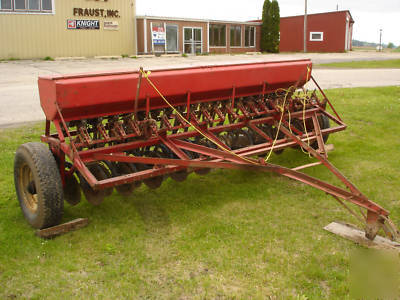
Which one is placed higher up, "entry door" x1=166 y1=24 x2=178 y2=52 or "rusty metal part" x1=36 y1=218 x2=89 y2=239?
"entry door" x1=166 y1=24 x2=178 y2=52

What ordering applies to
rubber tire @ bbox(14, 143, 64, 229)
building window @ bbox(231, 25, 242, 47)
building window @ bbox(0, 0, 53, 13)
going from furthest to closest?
building window @ bbox(231, 25, 242, 47) → building window @ bbox(0, 0, 53, 13) → rubber tire @ bbox(14, 143, 64, 229)

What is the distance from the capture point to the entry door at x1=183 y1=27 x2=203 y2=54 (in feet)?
112

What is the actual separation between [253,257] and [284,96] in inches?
126

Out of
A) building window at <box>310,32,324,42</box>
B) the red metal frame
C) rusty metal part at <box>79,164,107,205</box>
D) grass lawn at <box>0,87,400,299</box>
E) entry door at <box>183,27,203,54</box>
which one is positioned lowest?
grass lawn at <box>0,87,400,299</box>

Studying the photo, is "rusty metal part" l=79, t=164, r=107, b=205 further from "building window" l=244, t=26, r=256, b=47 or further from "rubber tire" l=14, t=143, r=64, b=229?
"building window" l=244, t=26, r=256, b=47

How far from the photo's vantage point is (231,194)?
5.39m

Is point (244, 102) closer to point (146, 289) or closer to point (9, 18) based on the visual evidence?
point (146, 289)

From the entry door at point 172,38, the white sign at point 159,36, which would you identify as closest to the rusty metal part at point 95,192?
the white sign at point 159,36

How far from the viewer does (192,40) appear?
3475 cm

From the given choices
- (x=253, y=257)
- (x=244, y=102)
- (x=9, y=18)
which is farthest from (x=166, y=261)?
(x=9, y=18)

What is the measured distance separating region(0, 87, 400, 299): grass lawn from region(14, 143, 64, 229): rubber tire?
22 centimetres

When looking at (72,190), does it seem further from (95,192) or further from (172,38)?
(172,38)

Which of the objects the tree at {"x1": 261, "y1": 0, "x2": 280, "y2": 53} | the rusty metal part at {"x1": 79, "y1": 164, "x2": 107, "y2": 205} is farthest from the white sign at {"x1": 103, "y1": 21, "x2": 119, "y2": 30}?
the rusty metal part at {"x1": 79, "y1": 164, "x2": 107, "y2": 205}

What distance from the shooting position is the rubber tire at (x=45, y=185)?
4051mm
